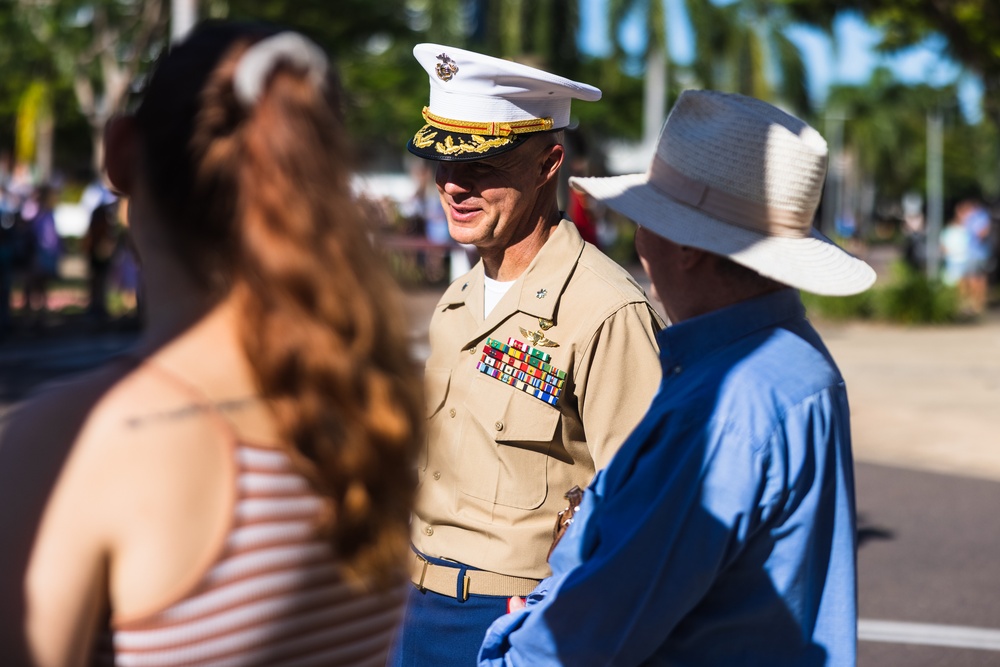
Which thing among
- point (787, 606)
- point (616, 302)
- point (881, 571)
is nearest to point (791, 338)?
point (787, 606)

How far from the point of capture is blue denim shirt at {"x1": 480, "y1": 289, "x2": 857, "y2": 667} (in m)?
1.88

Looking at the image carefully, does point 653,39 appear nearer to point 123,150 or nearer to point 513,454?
point 513,454

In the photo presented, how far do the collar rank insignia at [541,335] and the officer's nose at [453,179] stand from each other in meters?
0.39

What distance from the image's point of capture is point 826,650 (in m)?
1.99

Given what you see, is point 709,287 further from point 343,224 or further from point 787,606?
point 343,224

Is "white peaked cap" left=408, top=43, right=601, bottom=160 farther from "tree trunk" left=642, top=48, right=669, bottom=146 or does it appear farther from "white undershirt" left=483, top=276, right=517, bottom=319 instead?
"tree trunk" left=642, top=48, right=669, bottom=146

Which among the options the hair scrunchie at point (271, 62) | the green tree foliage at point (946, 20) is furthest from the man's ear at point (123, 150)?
the green tree foliage at point (946, 20)

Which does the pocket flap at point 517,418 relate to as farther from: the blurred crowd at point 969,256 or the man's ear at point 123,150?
the blurred crowd at point 969,256

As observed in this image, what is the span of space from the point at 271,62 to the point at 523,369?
1.38 meters

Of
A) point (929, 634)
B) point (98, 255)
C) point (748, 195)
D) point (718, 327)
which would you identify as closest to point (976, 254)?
point (98, 255)

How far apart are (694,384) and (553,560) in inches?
14.5

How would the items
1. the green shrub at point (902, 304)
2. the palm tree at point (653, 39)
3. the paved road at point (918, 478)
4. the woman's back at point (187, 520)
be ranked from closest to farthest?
the woman's back at point (187, 520) < the paved road at point (918, 478) < the green shrub at point (902, 304) < the palm tree at point (653, 39)

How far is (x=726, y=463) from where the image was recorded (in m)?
1.88

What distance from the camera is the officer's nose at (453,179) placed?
2.99 meters
